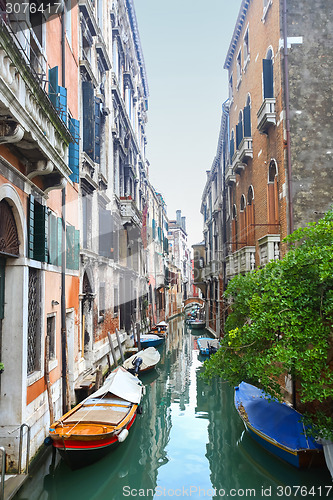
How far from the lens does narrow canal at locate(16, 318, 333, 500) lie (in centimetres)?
A: 652

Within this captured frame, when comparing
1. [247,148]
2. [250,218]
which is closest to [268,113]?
[247,148]

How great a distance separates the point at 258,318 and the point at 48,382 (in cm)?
395

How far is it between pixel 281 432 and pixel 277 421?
0.31m

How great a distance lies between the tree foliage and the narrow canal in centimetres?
157

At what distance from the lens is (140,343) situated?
19828 millimetres

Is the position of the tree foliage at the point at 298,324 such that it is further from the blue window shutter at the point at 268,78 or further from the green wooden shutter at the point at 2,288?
the blue window shutter at the point at 268,78

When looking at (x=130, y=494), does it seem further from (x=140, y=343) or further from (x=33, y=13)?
(x=140, y=343)

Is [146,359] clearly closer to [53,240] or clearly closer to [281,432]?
[53,240]

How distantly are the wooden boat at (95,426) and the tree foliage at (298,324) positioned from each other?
92.9 inches

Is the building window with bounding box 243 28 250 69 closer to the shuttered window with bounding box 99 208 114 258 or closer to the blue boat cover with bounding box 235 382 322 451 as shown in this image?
the shuttered window with bounding box 99 208 114 258

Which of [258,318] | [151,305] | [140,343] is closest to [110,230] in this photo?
[140,343]

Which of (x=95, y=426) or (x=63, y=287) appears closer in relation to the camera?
(x=95, y=426)

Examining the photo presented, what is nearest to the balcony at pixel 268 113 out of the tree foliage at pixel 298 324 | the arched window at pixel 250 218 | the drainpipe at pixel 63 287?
the arched window at pixel 250 218

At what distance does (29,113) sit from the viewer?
17.5ft
